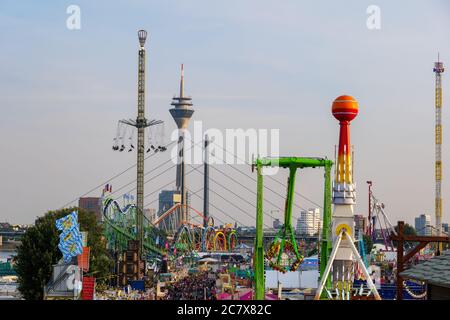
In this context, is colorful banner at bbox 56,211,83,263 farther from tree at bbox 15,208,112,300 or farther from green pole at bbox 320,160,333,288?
green pole at bbox 320,160,333,288

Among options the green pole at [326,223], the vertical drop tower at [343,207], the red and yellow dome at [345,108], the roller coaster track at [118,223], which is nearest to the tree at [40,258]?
the green pole at [326,223]

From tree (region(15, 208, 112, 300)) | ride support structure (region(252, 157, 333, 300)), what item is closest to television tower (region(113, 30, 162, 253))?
tree (region(15, 208, 112, 300))

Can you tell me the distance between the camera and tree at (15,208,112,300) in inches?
3051

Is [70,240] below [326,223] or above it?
below

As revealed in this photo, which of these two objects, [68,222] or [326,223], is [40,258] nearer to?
[68,222]

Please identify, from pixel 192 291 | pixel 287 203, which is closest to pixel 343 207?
pixel 287 203

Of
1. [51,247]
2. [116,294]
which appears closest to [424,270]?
[116,294]

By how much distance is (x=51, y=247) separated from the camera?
79812mm

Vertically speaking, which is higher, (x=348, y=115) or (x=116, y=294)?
(x=348, y=115)

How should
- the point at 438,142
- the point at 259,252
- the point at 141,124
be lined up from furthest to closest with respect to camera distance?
the point at 438,142 → the point at 141,124 → the point at 259,252

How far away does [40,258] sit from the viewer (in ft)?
259
